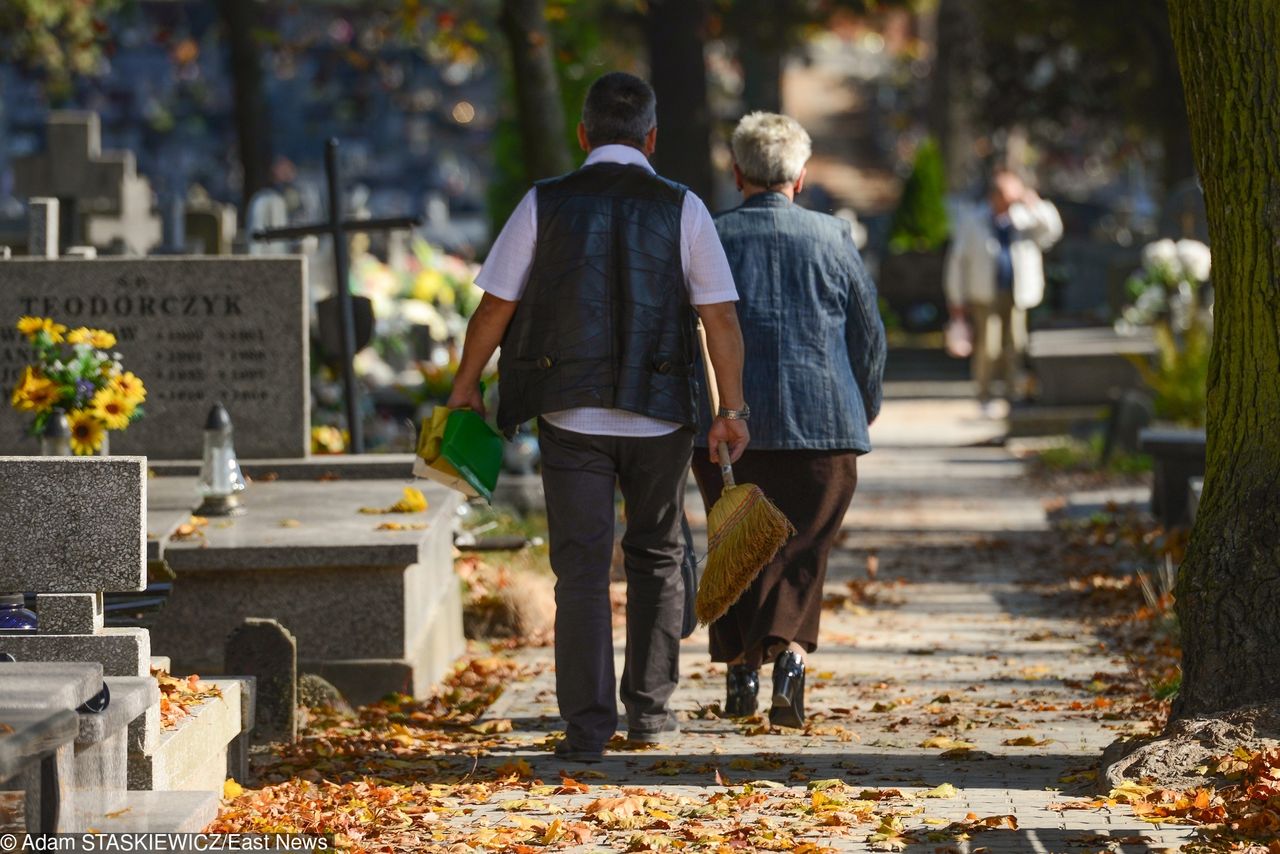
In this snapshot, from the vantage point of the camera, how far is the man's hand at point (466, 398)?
641cm

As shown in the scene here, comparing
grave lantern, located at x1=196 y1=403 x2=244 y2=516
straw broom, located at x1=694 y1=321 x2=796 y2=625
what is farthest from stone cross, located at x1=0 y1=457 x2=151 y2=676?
grave lantern, located at x1=196 y1=403 x2=244 y2=516

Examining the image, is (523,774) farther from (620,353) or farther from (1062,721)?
(1062,721)

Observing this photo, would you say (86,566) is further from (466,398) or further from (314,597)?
(314,597)

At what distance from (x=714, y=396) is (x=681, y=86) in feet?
45.4

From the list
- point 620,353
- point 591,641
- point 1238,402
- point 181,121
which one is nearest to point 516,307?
point 620,353

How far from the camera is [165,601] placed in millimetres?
6926

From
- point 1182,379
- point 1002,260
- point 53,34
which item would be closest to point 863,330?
point 1182,379

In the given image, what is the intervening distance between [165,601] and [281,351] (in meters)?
2.04

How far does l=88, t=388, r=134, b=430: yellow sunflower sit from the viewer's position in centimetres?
746

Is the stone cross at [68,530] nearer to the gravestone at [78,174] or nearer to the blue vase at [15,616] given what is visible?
the blue vase at [15,616]

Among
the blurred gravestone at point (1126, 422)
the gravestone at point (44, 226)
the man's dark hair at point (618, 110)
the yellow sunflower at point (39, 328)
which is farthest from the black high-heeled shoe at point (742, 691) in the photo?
the blurred gravestone at point (1126, 422)

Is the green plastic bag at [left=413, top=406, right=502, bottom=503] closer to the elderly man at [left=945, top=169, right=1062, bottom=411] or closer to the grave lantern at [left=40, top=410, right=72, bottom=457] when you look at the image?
the grave lantern at [left=40, top=410, right=72, bottom=457]

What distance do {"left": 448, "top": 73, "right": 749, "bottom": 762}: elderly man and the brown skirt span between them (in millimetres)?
567

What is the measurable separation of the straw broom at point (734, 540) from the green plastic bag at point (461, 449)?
681mm
